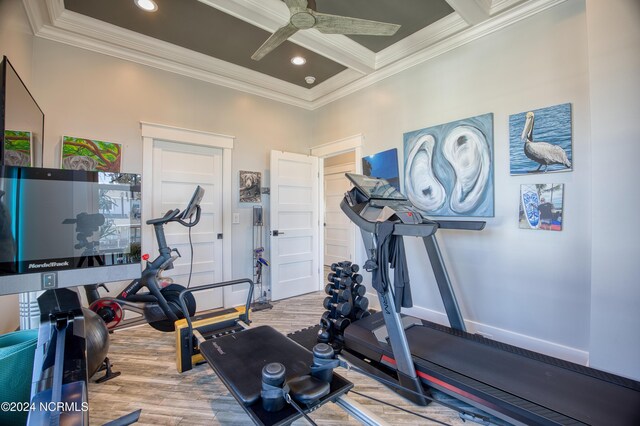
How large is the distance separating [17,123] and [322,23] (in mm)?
2501

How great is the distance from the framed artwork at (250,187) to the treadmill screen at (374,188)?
2.31 m

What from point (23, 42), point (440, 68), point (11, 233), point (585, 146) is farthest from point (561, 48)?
point (23, 42)

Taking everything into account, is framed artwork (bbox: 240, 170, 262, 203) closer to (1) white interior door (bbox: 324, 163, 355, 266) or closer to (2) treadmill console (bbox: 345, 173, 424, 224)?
(2) treadmill console (bbox: 345, 173, 424, 224)

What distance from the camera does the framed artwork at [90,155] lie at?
115 inches

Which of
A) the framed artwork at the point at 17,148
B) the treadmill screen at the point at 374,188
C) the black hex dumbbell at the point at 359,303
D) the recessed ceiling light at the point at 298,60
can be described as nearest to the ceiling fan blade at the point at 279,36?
the recessed ceiling light at the point at 298,60

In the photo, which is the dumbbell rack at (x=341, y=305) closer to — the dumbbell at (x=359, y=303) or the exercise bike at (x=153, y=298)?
the dumbbell at (x=359, y=303)

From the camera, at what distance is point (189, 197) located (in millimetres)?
3732

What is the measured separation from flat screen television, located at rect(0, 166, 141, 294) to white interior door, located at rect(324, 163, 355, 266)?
5.46 metres

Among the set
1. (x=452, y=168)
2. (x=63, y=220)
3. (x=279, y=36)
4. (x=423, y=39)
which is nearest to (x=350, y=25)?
(x=279, y=36)

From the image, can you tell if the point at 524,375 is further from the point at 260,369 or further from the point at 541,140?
the point at 541,140

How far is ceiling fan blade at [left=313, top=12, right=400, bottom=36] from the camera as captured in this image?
217 cm

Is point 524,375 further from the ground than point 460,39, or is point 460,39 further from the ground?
point 460,39

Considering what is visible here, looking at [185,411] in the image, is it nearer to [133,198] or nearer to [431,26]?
[133,198]

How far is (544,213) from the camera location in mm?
2479
